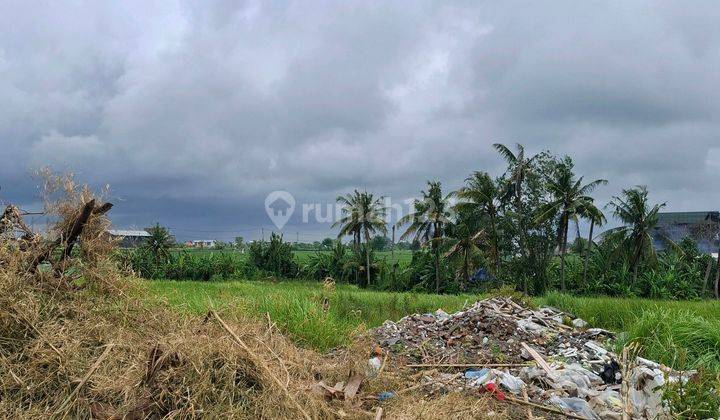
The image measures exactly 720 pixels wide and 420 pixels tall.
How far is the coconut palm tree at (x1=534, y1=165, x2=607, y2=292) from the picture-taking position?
30.0 m

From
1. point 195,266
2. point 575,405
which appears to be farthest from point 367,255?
point 575,405

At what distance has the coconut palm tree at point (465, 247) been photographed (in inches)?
1257

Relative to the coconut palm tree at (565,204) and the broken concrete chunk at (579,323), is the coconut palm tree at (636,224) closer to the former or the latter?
the coconut palm tree at (565,204)

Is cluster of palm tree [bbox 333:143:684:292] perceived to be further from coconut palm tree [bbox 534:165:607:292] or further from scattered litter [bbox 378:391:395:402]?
scattered litter [bbox 378:391:395:402]

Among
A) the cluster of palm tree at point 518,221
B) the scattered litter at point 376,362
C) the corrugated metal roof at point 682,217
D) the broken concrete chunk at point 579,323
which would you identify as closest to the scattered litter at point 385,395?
the scattered litter at point 376,362

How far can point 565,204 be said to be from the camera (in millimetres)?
30531

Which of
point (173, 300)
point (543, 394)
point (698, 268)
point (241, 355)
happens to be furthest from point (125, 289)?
point (698, 268)

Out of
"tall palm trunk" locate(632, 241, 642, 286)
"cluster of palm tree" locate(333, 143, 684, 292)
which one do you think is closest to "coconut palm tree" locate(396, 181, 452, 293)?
"cluster of palm tree" locate(333, 143, 684, 292)

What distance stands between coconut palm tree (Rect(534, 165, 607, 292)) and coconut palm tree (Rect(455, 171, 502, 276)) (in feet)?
8.14

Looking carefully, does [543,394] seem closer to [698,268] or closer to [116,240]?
[116,240]

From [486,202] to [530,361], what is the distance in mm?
25363

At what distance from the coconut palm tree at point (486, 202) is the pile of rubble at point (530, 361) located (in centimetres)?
2107

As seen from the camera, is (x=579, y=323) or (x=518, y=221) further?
(x=518, y=221)

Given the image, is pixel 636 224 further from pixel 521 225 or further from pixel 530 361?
pixel 530 361
